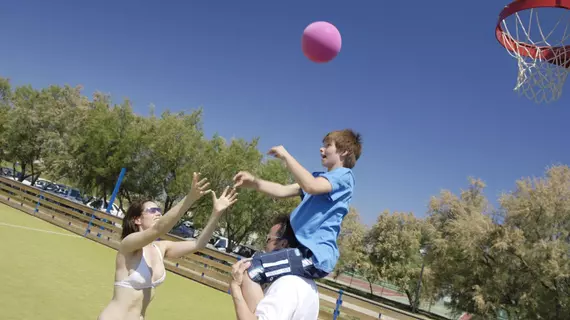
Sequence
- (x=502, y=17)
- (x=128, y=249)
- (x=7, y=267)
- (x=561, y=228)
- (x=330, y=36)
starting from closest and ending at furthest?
1. (x=128, y=249)
2. (x=330, y=36)
3. (x=7, y=267)
4. (x=502, y=17)
5. (x=561, y=228)

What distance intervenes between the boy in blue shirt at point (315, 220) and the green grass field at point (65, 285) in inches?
201

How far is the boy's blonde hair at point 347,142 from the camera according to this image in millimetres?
2754

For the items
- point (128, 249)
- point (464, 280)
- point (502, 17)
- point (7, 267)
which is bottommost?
point (7, 267)

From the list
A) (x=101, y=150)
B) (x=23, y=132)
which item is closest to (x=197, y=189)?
(x=101, y=150)

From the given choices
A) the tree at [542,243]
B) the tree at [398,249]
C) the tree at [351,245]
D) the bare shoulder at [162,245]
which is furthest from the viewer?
the tree at [351,245]

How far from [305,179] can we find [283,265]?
52cm

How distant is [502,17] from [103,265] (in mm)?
11365

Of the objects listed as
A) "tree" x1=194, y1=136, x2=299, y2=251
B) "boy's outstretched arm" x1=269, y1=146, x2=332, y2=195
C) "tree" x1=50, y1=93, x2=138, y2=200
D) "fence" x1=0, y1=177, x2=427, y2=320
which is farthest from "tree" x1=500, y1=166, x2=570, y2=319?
"tree" x1=50, y1=93, x2=138, y2=200

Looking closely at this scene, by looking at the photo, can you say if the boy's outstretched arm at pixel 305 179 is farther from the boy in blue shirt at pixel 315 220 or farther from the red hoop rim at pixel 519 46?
the red hoop rim at pixel 519 46

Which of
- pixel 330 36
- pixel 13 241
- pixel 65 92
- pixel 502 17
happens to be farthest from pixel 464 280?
pixel 65 92

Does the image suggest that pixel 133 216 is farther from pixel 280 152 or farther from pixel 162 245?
pixel 280 152

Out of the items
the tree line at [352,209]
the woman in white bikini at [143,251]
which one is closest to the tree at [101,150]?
the tree line at [352,209]

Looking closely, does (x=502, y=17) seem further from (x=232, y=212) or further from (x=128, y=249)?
(x=232, y=212)

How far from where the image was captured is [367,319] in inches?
377
